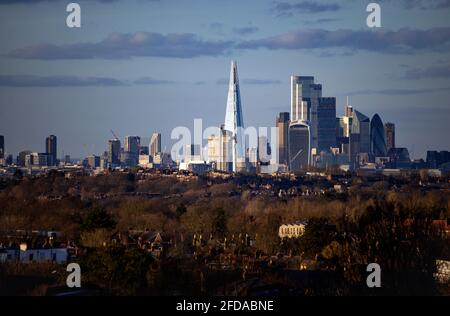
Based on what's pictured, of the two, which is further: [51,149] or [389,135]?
[389,135]

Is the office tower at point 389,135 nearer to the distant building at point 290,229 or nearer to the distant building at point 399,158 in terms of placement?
the distant building at point 399,158

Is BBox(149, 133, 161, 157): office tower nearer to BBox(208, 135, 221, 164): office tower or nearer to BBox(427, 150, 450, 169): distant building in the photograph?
BBox(208, 135, 221, 164): office tower

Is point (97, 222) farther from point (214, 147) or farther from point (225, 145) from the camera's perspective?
point (214, 147)

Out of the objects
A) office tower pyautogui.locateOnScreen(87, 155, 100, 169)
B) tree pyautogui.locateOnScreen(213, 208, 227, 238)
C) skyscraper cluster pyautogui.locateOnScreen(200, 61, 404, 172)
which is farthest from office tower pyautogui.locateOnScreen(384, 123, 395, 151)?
tree pyautogui.locateOnScreen(213, 208, 227, 238)

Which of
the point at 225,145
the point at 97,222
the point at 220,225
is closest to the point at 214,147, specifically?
the point at 225,145
